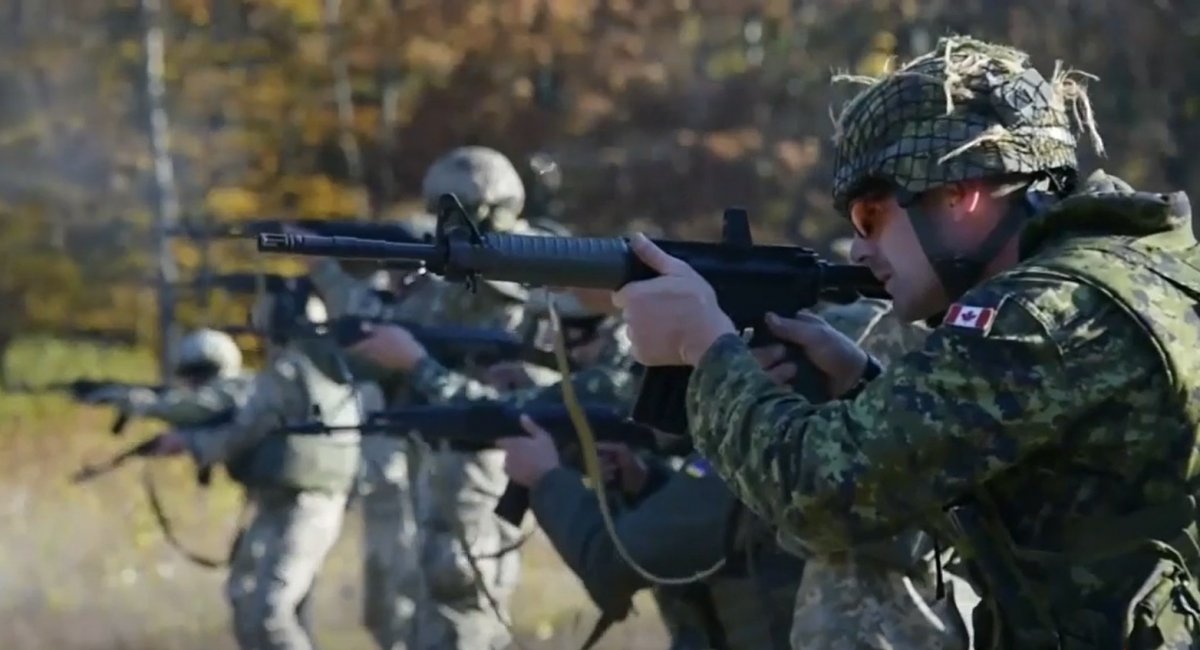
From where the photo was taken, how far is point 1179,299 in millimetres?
2891

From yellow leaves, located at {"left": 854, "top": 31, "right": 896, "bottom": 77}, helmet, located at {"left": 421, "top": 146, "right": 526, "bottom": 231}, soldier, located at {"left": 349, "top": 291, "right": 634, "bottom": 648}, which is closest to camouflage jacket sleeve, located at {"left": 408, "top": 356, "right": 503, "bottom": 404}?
soldier, located at {"left": 349, "top": 291, "right": 634, "bottom": 648}

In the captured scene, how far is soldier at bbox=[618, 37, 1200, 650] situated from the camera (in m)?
2.81

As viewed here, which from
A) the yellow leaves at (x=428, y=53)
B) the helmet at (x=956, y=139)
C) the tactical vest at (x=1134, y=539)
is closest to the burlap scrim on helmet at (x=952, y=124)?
the helmet at (x=956, y=139)

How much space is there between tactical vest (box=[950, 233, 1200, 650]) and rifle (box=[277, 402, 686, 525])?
197 cm

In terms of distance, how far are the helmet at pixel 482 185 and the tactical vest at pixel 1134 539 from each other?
5.63 m

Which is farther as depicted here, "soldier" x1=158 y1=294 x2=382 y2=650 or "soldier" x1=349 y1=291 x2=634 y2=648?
"soldier" x1=158 y1=294 x2=382 y2=650

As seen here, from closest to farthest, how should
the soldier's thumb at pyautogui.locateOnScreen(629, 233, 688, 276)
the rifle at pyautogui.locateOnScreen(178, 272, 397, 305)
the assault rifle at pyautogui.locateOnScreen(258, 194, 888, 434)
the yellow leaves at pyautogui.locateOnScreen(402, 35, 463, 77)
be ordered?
the soldier's thumb at pyautogui.locateOnScreen(629, 233, 688, 276) < the assault rifle at pyautogui.locateOnScreen(258, 194, 888, 434) < the rifle at pyautogui.locateOnScreen(178, 272, 397, 305) < the yellow leaves at pyautogui.locateOnScreen(402, 35, 463, 77)

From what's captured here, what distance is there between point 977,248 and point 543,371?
5130mm

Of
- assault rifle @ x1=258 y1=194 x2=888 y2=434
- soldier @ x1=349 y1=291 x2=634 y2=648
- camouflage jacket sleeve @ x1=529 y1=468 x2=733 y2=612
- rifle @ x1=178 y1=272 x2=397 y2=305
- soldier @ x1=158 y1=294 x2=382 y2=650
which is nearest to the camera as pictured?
assault rifle @ x1=258 y1=194 x2=888 y2=434

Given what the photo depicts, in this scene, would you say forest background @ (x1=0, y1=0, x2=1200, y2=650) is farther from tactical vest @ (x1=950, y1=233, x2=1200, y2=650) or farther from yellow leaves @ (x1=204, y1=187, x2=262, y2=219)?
tactical vest @ (x1=950, y1=233, x2=1200, y2=650)

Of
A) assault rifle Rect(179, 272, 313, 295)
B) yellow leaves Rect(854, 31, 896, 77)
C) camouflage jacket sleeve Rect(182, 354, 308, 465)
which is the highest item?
assault rifle Rect(179, 272, 313, 295)

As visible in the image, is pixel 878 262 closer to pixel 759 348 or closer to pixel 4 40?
pixel 759 348

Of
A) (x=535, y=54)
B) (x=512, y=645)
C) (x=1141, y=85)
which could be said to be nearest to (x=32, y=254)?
(x=535, y=54)

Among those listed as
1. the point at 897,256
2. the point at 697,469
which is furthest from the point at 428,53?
the point at 897,256
